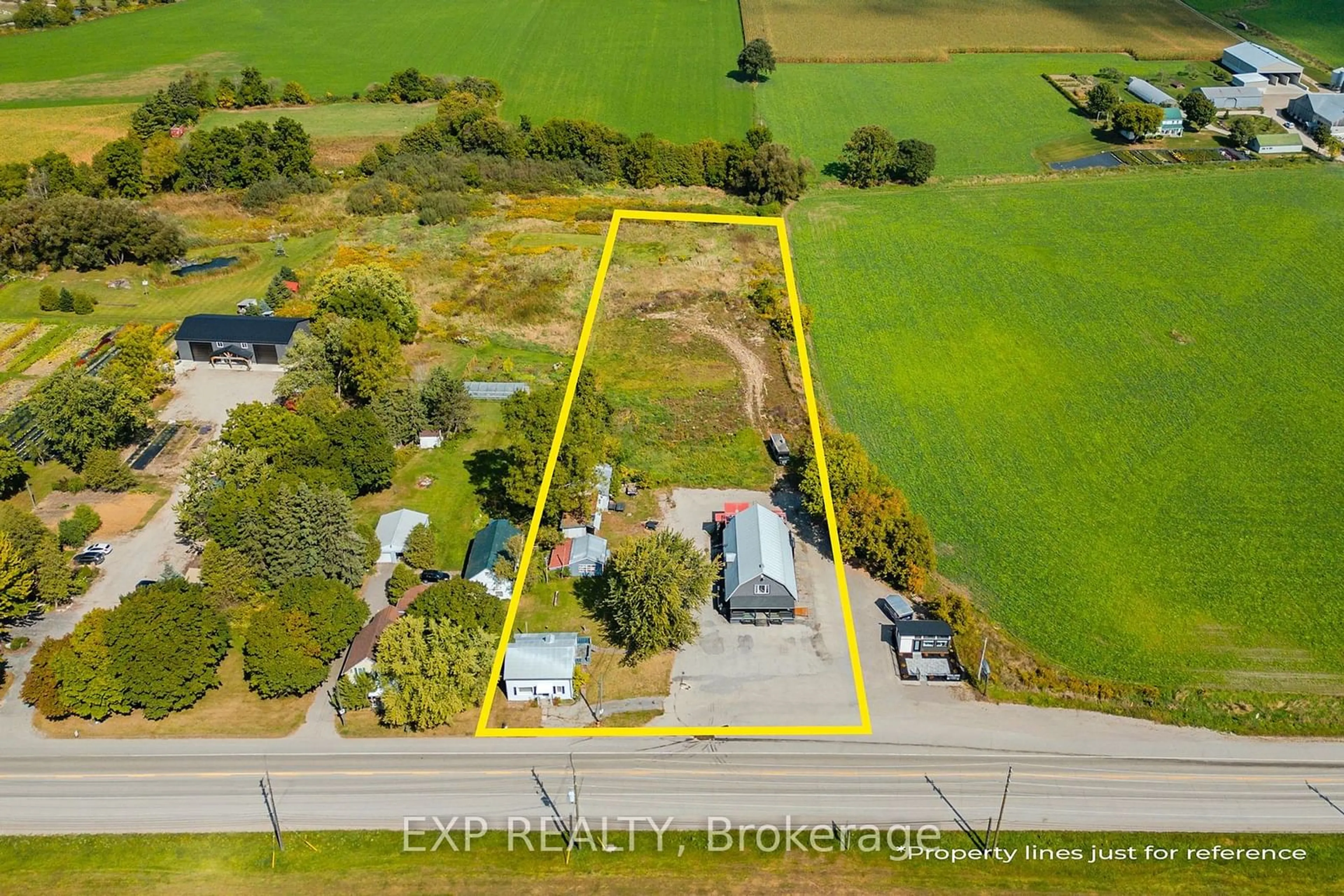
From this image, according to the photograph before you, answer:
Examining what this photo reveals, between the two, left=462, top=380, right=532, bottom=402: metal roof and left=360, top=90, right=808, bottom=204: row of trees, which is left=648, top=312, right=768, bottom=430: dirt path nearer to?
left=462, top=380, right=532, bottom=402: metal roof

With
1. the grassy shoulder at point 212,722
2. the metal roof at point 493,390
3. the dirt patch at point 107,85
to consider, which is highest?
the dirt patch at point 107,85

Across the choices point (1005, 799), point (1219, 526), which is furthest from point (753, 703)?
point (1219, 526)

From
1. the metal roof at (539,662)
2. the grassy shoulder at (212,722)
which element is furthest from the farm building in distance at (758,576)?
the grassy shoulder at (212,722)

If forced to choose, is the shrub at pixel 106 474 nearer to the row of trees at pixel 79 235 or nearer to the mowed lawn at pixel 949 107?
the row of trees at pixel 79 235

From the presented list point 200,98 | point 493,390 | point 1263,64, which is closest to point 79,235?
point 200,98

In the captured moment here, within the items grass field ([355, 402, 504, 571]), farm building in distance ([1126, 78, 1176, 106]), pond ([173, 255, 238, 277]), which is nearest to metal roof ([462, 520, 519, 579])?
grass field ([355, 402, 504, 571])

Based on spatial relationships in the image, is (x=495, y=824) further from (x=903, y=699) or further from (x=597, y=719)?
(x=903, y=699)

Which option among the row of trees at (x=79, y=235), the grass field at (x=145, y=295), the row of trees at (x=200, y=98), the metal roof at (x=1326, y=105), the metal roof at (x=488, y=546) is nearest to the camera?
the metal roof at (x=488, y=546)
